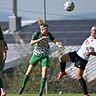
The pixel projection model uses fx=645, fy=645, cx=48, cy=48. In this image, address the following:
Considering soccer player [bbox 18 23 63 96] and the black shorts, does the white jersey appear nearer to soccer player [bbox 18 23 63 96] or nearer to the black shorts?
the black shorts

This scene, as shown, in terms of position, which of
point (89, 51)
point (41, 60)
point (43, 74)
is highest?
point (89, 51)

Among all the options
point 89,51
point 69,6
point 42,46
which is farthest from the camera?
point 69,6

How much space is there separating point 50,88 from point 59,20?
20400mm

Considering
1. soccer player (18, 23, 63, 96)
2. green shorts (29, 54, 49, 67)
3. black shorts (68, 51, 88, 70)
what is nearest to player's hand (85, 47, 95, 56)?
black shorts (68, 51, 88, 70)

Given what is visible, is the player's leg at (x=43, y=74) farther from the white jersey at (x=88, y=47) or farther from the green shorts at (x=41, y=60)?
the white jersey at (x=88, y=47)

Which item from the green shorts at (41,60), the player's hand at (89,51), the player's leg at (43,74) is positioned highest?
the player's hand at (89,51)

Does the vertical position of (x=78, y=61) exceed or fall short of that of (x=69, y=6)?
it falls short

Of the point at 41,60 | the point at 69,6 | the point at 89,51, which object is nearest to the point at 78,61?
the point at 89,51

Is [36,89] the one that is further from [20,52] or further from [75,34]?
[75,34]

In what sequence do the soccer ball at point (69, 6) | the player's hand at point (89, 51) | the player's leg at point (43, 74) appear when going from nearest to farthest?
the player's leg at point (43, 74)
the player's hand at point (89, 51)
the soccer ball at point (69, 6)

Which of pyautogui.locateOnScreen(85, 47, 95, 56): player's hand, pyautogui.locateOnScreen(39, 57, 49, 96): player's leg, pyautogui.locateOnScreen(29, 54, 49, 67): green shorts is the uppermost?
pyautogui.locateOnScreen(85, 47, 95, 56): player's hand

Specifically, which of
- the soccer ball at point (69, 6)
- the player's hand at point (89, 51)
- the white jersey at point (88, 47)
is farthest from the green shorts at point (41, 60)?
the soccer ball at point (69, 6)

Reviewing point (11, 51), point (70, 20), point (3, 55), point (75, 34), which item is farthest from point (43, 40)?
point (70, 20)

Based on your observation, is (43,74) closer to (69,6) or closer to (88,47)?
(88,47)
